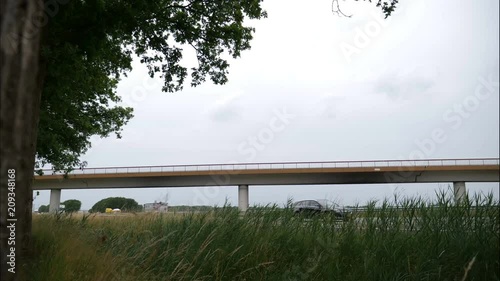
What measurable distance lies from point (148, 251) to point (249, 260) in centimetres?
163

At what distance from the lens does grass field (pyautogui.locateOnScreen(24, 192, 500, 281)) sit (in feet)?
17.0

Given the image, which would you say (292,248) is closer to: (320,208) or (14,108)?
(320,208)

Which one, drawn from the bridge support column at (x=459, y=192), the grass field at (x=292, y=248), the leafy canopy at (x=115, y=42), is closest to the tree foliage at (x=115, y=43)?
the leafy canopy at (x=115, y=42)

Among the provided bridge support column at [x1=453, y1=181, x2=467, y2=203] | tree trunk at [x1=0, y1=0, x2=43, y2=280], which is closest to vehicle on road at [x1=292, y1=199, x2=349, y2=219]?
bridge support column at [x1=453, y1=181, x2=467, y2=203]

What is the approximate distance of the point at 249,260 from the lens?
21.2 feet

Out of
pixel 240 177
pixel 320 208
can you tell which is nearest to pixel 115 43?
pixel 320 208

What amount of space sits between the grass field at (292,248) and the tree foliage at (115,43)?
3369 mm

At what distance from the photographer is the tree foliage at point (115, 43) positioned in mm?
7406

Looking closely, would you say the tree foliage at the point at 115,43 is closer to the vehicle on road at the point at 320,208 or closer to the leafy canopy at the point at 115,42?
the leafy canopy at the point at 115,42

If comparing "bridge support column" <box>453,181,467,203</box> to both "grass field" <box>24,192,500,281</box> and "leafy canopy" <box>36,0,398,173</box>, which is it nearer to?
"grass field" <box>24,192,500,281</box>

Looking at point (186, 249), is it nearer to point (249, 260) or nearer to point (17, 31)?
point (249, 260)

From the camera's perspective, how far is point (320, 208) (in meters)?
8.93

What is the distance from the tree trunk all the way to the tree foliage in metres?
3.47

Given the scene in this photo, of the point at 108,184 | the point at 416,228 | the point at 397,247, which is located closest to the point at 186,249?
the point at 397,247
